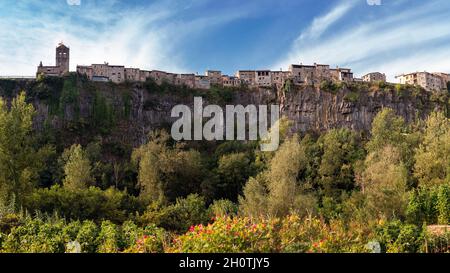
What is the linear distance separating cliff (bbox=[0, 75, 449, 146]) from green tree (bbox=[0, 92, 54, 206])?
99.0ft

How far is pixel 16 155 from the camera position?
60.3 feet

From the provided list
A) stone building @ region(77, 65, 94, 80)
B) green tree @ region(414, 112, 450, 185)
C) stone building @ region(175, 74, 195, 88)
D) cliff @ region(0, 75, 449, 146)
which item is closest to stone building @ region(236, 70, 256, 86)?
cliff @ region(0, 75, 449, 146)

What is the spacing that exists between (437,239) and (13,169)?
49.8 feet

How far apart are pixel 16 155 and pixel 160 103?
39384 mm

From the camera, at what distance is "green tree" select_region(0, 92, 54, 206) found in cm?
1806

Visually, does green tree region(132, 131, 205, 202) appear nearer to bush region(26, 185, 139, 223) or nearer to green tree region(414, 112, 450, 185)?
bush region(26, 185, 139, 223)

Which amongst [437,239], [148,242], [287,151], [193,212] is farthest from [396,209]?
[148,242]

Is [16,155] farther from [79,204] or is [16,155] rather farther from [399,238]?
[399,238]

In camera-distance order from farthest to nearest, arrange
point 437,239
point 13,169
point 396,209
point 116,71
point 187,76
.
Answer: point 187,76
point 116,71
point 396,209
point 13,169
point 437,239

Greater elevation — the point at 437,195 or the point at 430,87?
the point at 430,87

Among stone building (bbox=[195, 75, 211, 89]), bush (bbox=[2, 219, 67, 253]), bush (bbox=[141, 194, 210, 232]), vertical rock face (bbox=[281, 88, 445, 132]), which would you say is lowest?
bush (bbox=[141, 194, 210, 232])
